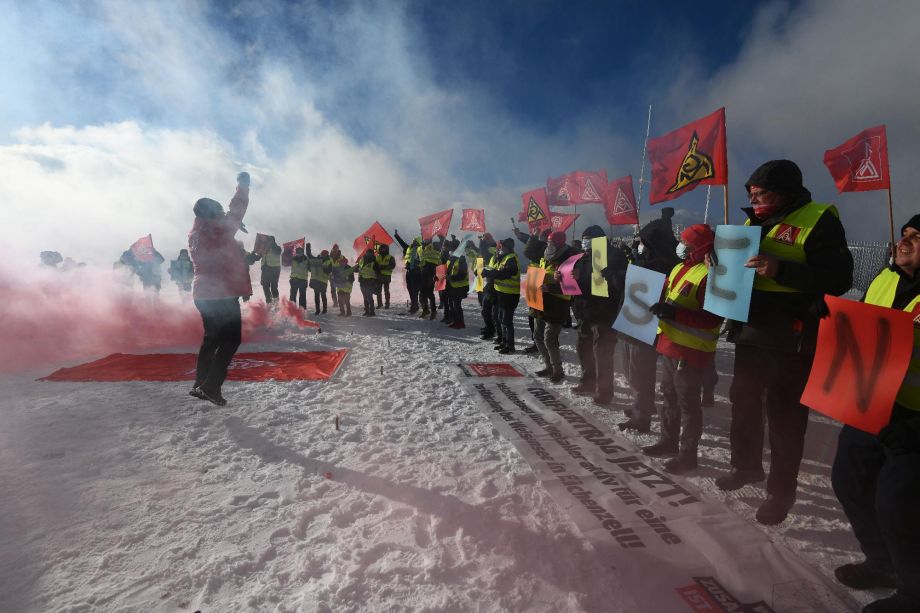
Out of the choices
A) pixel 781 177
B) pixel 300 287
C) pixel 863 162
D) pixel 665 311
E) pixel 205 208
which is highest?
pixel 863 162

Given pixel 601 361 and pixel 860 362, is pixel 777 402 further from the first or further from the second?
pixel 601 361

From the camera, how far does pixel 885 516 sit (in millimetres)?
1793

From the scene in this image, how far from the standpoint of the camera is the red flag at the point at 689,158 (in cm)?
534

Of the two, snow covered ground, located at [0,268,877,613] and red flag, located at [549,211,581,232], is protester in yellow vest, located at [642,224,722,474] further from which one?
red flag, located at [549,211,581,232]

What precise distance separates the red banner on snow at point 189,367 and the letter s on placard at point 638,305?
3904 millimetres

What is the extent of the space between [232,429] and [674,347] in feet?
12.8

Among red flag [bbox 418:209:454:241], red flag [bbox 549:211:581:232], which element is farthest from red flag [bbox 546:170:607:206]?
red flag [bbox 418:209:454:241]

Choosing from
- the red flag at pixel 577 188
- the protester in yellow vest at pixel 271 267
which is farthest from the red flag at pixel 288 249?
the red flag at pixel 577 188

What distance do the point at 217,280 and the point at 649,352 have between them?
4387 mm

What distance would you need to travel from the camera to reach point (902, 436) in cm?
171

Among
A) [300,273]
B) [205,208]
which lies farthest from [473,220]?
[205,208]

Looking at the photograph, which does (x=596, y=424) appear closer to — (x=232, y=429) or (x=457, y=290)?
(x=232, y=429)

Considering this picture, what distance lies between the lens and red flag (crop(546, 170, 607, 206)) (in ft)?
38.0

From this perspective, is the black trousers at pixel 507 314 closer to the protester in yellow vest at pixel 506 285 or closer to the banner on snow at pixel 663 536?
the protester in yellow vest at pixel 506 285
